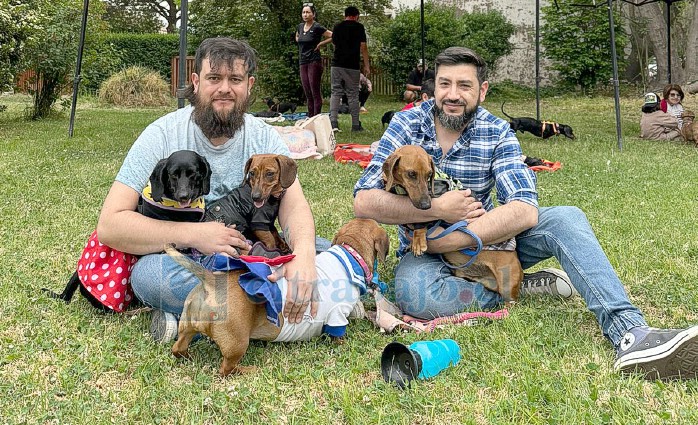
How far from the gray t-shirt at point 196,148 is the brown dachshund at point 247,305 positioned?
0.57 metres

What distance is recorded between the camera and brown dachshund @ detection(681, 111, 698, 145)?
401 inches

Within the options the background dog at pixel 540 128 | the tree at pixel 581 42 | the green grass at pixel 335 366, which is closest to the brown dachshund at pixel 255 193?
the green grass at pixel 335 366

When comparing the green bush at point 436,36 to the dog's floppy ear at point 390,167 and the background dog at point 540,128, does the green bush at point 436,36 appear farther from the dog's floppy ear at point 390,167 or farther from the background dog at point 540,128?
the dog's floppy ear at point 390,167

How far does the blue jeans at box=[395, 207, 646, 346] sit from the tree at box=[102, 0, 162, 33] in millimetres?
37501

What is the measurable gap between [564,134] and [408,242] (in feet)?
26.4

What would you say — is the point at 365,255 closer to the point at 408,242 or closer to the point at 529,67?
the point at 408,242

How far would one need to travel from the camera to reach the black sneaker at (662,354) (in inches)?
93.3

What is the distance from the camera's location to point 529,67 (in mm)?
24453

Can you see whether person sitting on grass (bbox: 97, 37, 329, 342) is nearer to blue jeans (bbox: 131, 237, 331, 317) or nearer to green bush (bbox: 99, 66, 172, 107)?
blue jeans (bbox: 131, 237, 331, 317)

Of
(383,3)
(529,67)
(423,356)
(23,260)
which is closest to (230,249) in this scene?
(423,356)

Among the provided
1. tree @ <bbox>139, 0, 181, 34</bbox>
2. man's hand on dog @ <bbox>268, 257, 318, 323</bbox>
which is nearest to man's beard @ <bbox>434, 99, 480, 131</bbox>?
man's hand on dog @ <bbox>268, 257, 318, 323</bbox>

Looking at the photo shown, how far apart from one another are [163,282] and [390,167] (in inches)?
46.7

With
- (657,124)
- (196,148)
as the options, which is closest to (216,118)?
(196,148)

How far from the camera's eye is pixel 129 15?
3744 centimetres
